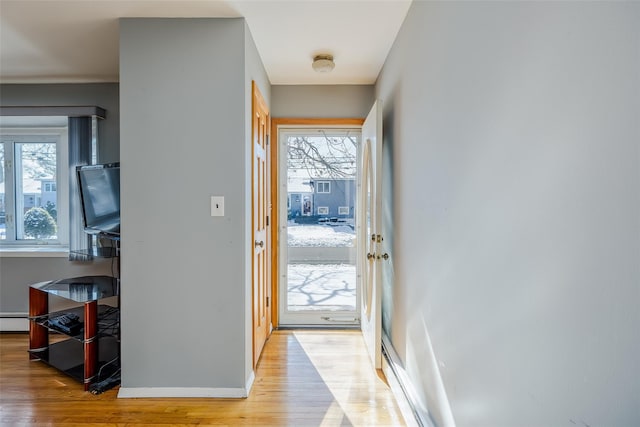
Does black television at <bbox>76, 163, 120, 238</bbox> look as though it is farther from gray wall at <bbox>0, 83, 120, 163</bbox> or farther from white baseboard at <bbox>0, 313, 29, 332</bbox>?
white baseboard at <bbox>0, 313, 29, 332</bbox>

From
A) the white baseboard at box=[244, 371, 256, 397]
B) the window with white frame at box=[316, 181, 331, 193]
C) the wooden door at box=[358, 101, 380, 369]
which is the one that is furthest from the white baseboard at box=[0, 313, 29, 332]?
the wooden door at box=[358, 101, 380, 369]

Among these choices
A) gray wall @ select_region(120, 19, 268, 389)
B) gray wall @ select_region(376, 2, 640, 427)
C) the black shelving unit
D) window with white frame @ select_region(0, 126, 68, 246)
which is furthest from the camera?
window with white frame @ select_region(0, 126, 68, 246)

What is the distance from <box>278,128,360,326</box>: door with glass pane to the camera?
11.5 feet

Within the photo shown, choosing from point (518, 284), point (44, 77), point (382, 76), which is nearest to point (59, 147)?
point (44, 77)

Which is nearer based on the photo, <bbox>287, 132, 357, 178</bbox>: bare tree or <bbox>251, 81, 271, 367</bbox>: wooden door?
<bbox>251, 81, 271, 367</bbox>: wooden door

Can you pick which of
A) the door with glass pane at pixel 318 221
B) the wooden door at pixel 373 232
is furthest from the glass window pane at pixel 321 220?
the wooden door at pixel 373 232

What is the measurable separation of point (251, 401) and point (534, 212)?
1.99 metres

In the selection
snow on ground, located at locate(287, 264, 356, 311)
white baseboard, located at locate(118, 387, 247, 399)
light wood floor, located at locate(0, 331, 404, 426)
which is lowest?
light wood floor, located at locate(0, 331, 404, 426)

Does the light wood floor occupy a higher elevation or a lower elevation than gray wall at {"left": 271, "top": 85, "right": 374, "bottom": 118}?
lower

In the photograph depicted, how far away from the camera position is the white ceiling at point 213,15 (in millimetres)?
2012

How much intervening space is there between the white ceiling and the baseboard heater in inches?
87.8

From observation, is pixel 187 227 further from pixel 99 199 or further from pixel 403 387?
pixel 403 387

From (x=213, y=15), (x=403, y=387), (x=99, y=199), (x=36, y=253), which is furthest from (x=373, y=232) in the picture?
(x=36, y=253)

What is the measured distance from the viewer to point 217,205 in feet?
7.18
